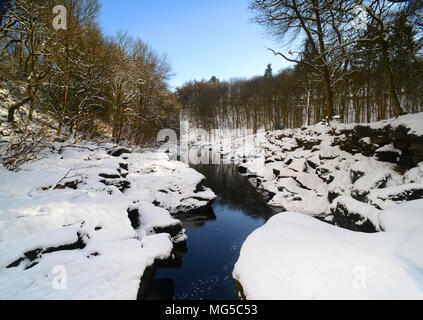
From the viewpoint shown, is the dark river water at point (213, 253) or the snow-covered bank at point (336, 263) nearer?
the snow-covered bank at point (336, 263)

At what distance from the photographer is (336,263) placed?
2.16m

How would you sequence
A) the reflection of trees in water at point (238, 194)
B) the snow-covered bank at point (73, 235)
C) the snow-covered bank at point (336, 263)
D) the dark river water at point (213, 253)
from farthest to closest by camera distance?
the reflection of trees in water at point (238, 194)
the dark river water at point (213, 253)
the snow-covered bank at point (73, 235)
the snow-covered bank at point (336, 263)

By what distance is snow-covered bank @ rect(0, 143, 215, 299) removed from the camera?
94.2 inches

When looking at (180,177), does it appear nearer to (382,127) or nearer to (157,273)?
(157,273)

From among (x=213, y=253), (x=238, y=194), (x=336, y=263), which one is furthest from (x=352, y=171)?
(x=336, y=263)

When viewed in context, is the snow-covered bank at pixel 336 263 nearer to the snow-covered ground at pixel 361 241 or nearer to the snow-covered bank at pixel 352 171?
the snow-covered ground at pixel 361 241

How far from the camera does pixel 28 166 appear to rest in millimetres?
5273

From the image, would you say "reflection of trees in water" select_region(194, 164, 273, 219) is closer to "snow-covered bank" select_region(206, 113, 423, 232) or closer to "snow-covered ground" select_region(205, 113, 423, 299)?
"snow-covered bank" select_region(206, 113, 423, 232)

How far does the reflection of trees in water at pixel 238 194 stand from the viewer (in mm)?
9148

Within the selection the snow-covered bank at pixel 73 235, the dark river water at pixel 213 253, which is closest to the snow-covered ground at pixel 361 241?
the snow-covered bank at pixel 73 235

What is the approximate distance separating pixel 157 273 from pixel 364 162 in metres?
7.54

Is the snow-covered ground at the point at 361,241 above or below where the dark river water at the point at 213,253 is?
above

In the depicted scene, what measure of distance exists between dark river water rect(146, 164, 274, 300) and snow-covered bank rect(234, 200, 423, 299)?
7.29ft
